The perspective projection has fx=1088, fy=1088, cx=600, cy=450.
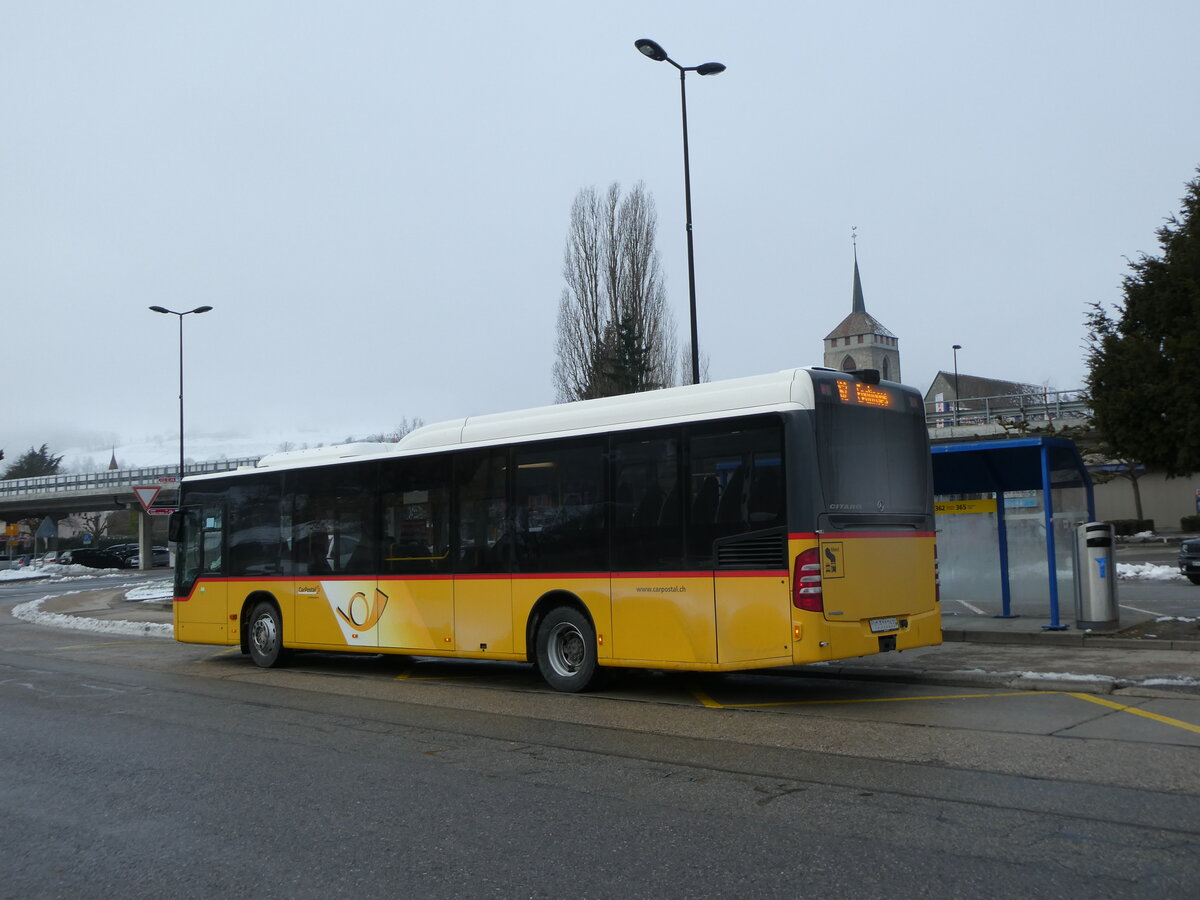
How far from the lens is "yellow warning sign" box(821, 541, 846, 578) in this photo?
949cm

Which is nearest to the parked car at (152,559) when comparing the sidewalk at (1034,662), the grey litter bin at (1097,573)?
the sidewalk at (1034,662)


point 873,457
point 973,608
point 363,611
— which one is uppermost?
point 873,457

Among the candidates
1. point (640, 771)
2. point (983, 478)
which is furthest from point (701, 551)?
point (983, 478)

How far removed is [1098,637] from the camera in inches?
508

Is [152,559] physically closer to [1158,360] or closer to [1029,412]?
[1029,412]

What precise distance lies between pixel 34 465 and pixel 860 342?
98526 millimetres

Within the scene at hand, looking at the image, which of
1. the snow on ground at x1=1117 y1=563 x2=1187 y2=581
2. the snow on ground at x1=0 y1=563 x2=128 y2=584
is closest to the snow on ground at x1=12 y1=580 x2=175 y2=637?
the snow on ground at x1=1117 y1=563 x2=1187 y2=581

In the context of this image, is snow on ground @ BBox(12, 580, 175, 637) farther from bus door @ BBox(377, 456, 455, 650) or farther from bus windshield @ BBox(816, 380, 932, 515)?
bus windshield @ BBox(816, 380, 932, 515)

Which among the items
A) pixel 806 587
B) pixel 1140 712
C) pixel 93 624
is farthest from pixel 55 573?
pixel 1140 712

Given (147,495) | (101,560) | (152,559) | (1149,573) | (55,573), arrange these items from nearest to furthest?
(1149,573) → (147,495) → (55,573) → (101,560) → (152,559)

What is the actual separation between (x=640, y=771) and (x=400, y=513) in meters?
6.45

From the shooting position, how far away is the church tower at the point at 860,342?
407 ft

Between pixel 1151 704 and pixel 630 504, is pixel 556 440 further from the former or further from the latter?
pixel 1151 704

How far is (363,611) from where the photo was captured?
1344 centimetres
